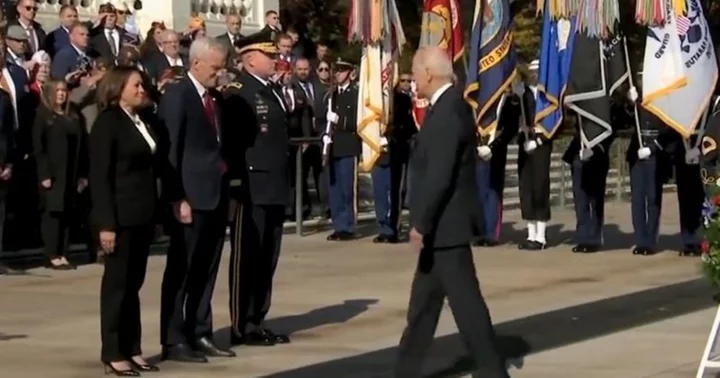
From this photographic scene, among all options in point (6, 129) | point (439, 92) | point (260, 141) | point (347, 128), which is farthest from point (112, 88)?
point (347, 128)

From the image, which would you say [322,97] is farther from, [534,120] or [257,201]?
[257,201]

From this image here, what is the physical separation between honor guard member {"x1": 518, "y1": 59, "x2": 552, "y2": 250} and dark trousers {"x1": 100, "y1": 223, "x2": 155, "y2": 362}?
29.9 ft

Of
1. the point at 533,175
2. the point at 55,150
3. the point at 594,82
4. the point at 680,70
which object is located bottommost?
the point at 533,175

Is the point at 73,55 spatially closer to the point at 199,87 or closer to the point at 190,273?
the point at 199,87

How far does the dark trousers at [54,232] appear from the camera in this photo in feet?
53.6

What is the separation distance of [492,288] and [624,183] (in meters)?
12.8

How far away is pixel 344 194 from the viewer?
2022 centimetres

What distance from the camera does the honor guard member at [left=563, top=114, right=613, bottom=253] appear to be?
18938 millimetres

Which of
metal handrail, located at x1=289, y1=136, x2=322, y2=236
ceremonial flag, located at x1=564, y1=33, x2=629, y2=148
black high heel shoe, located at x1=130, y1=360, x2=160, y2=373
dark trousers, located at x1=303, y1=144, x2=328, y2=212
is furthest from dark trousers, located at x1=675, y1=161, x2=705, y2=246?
black high heel shoe, located at x1=130, y1=360, x2=160, y2=373

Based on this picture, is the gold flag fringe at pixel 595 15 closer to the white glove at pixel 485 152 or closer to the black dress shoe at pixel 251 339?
the white glove at pixel 485 152

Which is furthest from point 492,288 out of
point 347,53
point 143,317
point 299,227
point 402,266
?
point 347,53

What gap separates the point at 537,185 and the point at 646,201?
129 centimetres

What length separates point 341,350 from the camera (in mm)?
11898

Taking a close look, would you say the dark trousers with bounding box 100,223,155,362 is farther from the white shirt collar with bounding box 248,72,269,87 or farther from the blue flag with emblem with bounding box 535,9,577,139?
the blue flag with emblem with bounding box 535,9,577,139
